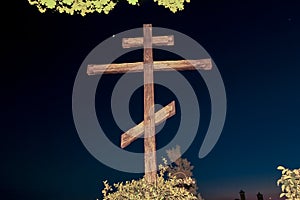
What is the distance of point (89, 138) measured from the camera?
10391 millimetres

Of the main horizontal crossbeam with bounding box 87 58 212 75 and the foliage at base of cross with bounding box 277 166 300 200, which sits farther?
the main horizontal crossbeam with bounding box 87 58 212 75

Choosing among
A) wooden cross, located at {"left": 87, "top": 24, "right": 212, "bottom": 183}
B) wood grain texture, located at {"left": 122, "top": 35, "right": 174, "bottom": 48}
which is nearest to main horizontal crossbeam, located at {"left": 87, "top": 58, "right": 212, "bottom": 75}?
wooden cross, located at {"left": 87, "top": 24, "right": 212, "bottom": 183}

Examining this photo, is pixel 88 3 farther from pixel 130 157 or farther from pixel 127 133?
pixel 130 157

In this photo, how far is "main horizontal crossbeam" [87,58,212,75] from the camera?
30.2 ft

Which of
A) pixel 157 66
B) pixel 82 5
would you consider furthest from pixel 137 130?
pixel 82 5

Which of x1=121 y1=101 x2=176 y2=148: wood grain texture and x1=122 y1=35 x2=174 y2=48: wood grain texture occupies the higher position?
x1=122 y1=35 x2=174 y2=48: wood grain texture

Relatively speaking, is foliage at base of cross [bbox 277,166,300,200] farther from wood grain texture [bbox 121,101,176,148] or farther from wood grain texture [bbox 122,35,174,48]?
wood grain texture [bbox 122,35,174,48]

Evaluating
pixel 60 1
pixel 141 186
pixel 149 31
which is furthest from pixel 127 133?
pixel 60 1

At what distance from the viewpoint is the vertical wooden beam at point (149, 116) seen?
816 centimetres

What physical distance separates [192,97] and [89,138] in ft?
11.3

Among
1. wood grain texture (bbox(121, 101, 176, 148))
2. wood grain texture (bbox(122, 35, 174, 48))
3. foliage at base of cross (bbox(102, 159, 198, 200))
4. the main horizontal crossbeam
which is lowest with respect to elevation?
foliage at base of cross (bbox(102, 159, 198, 200))

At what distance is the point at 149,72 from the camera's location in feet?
29.9

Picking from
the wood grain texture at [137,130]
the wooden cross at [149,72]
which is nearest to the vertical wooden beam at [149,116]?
the wooden cross at [149,72]

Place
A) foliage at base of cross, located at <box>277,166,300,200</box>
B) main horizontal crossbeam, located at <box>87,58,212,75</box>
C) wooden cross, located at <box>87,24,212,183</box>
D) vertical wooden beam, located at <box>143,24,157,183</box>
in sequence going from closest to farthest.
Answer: foliage at base of cross, located at <box>277,166,300,200</box> → vertical wooden beam, located at <box>143,24,157,183</box> → wooden cross, located at <box>87,24,212,183</box> → main horizontal crossbeam, located at <box>87,58,212,75</box>
